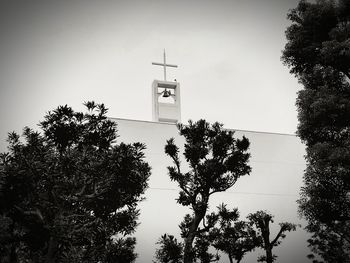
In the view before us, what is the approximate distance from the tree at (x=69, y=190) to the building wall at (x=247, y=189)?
6.27 metres

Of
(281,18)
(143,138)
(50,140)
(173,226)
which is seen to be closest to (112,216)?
(50,140)

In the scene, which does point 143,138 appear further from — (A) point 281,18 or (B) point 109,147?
(A) point 281,18

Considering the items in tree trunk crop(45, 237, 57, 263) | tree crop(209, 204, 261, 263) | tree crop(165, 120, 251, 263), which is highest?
tree crop(165, 120, 251, 263)

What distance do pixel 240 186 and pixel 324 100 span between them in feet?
36.2

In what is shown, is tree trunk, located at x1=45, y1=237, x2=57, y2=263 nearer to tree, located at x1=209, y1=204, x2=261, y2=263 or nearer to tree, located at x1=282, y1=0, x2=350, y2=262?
tree, located at x1=209, y1=204, x2=261, y2=263

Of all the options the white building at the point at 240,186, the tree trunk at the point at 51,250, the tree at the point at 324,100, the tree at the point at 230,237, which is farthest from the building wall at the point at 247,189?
the tree trunk at the point at 51,250

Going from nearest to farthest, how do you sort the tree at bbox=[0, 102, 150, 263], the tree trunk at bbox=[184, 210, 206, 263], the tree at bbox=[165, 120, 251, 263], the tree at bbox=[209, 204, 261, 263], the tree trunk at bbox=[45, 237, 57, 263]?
the tree trunk at bbox=[45, 237, 57, 263], the tree at bbox=[0, 102, 150, 263], the tree trunk at bbox=[184, 210, 206, 263], the tree at bbox=[165, 120, 251, 263], the tree at bbox=[209, 204, 261, 263]

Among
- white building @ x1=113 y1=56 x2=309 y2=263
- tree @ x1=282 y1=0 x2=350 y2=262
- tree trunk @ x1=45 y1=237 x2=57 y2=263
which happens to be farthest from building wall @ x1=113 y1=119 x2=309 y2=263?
tree trunk @ x1=45 y1=237 x2=57 y2=263

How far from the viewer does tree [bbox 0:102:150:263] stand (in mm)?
12102

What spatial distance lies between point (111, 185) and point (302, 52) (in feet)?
28.5

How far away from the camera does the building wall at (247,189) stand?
816 inches

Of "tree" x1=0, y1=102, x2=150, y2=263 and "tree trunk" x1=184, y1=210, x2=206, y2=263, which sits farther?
"tree trunk" x1=184, y1=210, x2=206, y2=263

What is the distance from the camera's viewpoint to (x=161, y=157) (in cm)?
2247

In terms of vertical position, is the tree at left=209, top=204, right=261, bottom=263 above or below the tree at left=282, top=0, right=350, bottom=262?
below
